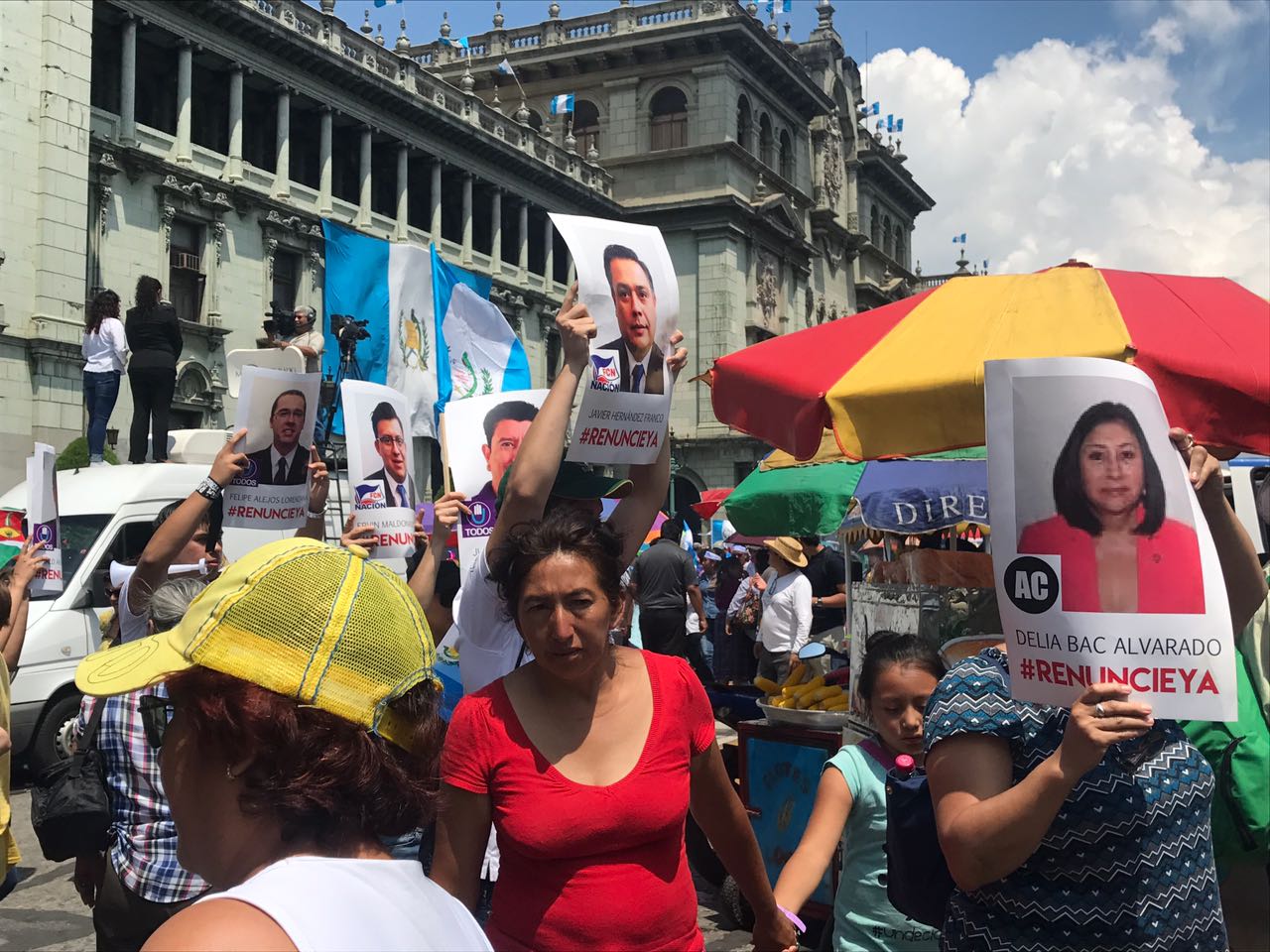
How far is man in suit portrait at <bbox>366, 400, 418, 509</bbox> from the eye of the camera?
5.13 m

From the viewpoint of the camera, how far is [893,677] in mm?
3430

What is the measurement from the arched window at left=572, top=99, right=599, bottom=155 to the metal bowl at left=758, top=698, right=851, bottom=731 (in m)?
42.4

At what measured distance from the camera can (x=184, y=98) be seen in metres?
26.5

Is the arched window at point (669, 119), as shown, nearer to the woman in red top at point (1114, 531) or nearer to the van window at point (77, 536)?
the van window at point (77, 536)

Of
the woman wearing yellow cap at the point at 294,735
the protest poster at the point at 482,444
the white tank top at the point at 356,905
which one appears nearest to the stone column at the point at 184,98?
the protest poster at the point at 482,444

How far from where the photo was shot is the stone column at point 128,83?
2486cm

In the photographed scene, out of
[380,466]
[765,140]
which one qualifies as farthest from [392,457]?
[765,140]

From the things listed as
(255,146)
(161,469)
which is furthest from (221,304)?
(161,469)

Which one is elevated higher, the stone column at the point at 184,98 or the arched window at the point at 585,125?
the arched window at the point at 585,125

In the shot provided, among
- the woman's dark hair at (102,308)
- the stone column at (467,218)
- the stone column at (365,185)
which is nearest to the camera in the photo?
the woman's dark hair at (102,308)

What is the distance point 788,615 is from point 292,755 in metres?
9.05

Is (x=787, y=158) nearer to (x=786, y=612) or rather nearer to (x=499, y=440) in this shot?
(x=786, y=612)

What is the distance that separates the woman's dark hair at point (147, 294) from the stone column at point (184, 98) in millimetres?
16101

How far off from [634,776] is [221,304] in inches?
1058
